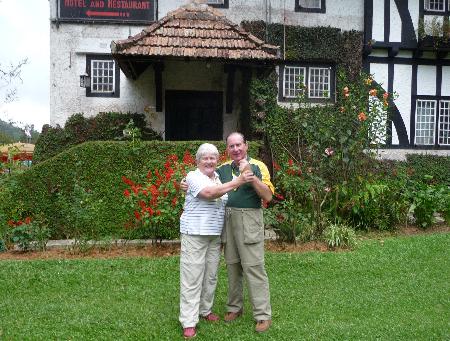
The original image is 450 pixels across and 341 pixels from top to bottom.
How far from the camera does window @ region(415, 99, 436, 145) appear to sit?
1545 cm

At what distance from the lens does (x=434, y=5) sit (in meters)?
15.2

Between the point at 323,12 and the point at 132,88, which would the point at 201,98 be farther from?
the point at 323,12

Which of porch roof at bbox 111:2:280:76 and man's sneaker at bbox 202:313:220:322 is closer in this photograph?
man's sneaker at bbox 202:313:220:322

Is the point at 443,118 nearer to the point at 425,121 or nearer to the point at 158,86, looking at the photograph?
the point at 425,121

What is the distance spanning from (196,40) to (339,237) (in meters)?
5.60

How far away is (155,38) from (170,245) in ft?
16.5

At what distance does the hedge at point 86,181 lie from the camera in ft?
30.9

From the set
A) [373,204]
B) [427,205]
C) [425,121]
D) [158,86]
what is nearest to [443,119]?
[425,121]

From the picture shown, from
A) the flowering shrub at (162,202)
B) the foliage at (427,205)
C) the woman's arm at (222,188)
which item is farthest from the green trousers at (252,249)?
the foliage at (427,205)

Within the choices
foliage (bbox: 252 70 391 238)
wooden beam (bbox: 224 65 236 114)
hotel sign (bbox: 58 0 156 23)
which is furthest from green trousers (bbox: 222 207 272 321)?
hotel sign (bbox: 58 0 156 23)

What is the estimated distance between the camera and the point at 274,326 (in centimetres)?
495

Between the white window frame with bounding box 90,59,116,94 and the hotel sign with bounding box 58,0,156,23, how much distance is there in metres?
1.12

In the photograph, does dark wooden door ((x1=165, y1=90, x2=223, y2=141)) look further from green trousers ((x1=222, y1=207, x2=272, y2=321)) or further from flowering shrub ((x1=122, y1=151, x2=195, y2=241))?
green trousers ((x1=222, y1=207, x2=272, y2=321))

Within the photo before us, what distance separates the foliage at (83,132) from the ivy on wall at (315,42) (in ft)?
13.7
